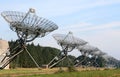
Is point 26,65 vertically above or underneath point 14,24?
underneath

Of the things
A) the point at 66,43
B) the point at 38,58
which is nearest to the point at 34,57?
the point at 38,58

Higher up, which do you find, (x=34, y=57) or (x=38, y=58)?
(x=34, y=57)

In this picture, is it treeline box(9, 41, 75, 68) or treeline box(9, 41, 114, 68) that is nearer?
treeline box(9, 41, 75, 68)

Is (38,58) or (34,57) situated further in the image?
(38,58)

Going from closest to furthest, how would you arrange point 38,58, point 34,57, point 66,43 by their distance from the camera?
point 66,43 < point 34,57 < point 38,58

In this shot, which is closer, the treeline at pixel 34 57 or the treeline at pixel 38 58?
the treeline at pixel 34 57

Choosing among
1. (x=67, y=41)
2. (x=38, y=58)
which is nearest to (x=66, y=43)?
(x=67, y=41)

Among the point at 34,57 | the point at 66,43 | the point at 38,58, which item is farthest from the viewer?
the point at 38,58

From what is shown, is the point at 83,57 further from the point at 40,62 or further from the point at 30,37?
the point at 30,37

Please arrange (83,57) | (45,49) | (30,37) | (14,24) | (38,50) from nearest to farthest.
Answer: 1. (14,24)
2. (30,37)
3. (83,57)
4. (38,50)
5. (45,49)

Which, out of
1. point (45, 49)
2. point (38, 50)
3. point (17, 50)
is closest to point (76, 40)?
point (17, 50)

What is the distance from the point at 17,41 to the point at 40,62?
83058 millimetres

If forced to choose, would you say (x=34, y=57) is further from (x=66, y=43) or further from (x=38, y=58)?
(x=66, y=43)

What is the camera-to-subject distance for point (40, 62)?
509 feet
